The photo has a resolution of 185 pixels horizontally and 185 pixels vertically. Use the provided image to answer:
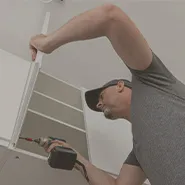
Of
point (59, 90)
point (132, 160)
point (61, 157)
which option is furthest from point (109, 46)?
point (61, 157)

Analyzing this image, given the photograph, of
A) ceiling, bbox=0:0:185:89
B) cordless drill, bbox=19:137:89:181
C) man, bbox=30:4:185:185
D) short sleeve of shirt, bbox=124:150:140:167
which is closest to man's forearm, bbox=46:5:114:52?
man, bbox=30:4:185:185

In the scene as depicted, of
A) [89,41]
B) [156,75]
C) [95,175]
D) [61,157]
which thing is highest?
[156,75]

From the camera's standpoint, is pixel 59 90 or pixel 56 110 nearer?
pixel 56 110

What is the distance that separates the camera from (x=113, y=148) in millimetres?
1451

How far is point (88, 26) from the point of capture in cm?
108

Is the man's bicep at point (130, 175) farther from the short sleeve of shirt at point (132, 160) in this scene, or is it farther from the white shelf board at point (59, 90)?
the white shelf board at point (59, 90)

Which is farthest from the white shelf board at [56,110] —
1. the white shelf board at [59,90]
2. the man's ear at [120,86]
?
the man's ear at [120,86]

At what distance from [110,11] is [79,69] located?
2.57 feet

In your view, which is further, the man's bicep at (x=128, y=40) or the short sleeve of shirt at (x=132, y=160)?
the short sleeve of shirt at (x=132, y=160)

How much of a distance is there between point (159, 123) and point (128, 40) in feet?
0.89

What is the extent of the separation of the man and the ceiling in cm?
48

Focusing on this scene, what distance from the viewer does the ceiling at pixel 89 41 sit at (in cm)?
171

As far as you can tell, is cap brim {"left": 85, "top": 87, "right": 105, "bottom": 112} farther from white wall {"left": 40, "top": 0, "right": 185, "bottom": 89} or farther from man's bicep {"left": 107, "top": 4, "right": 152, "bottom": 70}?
man's bicep {"left": 107, "top": 4, "right": 152, "bottom": 70}

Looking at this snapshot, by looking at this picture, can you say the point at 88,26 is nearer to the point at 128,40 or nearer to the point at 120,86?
the point at 128,40
